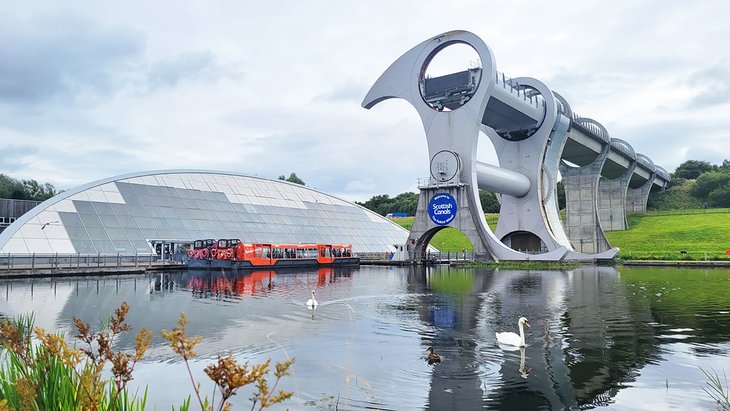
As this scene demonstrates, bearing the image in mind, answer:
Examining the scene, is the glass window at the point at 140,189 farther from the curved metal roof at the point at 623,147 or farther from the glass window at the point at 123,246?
the curved metal roof at the point at 623,147

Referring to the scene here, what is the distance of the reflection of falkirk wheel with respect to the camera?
177 ft

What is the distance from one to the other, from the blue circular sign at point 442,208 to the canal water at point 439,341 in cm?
2470

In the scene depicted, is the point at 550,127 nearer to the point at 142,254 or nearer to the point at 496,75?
the point at 496,75

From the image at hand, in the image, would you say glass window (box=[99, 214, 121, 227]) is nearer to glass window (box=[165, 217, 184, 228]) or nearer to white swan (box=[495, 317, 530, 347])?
glass window (box=[165, 217, 184, 228])

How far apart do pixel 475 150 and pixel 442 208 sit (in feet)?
21.6

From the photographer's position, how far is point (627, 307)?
73.2ft

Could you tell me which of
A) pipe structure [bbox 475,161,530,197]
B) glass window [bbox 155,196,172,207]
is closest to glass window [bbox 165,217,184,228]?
glass window [bbox 155,196,172,207]

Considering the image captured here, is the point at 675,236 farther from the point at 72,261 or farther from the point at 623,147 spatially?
the point at 72,261

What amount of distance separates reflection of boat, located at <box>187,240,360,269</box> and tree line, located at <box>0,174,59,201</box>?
2635 inches

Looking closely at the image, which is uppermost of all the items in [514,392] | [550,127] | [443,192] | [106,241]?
[550,127]

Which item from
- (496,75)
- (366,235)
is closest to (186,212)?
(366,235)

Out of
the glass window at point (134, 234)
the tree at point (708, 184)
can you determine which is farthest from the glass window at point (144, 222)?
the tree at point (708, 184)

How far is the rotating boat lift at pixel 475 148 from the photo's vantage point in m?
53.9

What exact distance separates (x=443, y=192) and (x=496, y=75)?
12600 millimetres
